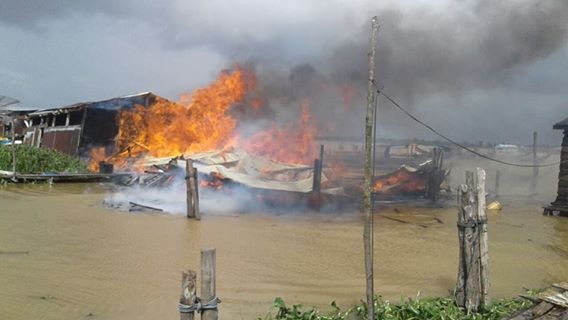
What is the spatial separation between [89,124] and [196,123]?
594cm

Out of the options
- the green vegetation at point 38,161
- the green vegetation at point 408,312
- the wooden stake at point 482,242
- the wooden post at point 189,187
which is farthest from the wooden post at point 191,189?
the green vegetation at point 38,161

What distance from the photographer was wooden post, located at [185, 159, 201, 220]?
12.9 m

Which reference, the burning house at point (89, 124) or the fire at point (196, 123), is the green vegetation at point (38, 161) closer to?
the burning house at point (89, 124)

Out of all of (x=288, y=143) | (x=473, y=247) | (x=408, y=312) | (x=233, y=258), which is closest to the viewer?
(x=408, y=312)

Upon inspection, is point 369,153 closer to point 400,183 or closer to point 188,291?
point 188,291

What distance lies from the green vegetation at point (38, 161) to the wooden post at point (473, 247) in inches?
826

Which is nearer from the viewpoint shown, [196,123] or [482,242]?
[482,242]

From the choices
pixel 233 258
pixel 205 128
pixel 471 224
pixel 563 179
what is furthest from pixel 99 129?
pixel 471 224

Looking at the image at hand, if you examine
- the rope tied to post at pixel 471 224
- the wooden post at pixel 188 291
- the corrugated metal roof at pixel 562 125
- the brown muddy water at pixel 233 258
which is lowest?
the brown muddy water at pixel 233 258

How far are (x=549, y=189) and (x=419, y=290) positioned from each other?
26.8 m

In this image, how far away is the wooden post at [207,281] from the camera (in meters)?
4.31

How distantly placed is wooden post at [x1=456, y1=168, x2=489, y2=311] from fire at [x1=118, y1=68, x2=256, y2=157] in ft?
65.8

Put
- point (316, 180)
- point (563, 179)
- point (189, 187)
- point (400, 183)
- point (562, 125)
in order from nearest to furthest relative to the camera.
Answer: point (189, 187), point (562, 125), point (316, 180), point (563, 179), point (400, 183)

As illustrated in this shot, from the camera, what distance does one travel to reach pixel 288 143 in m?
25.1
